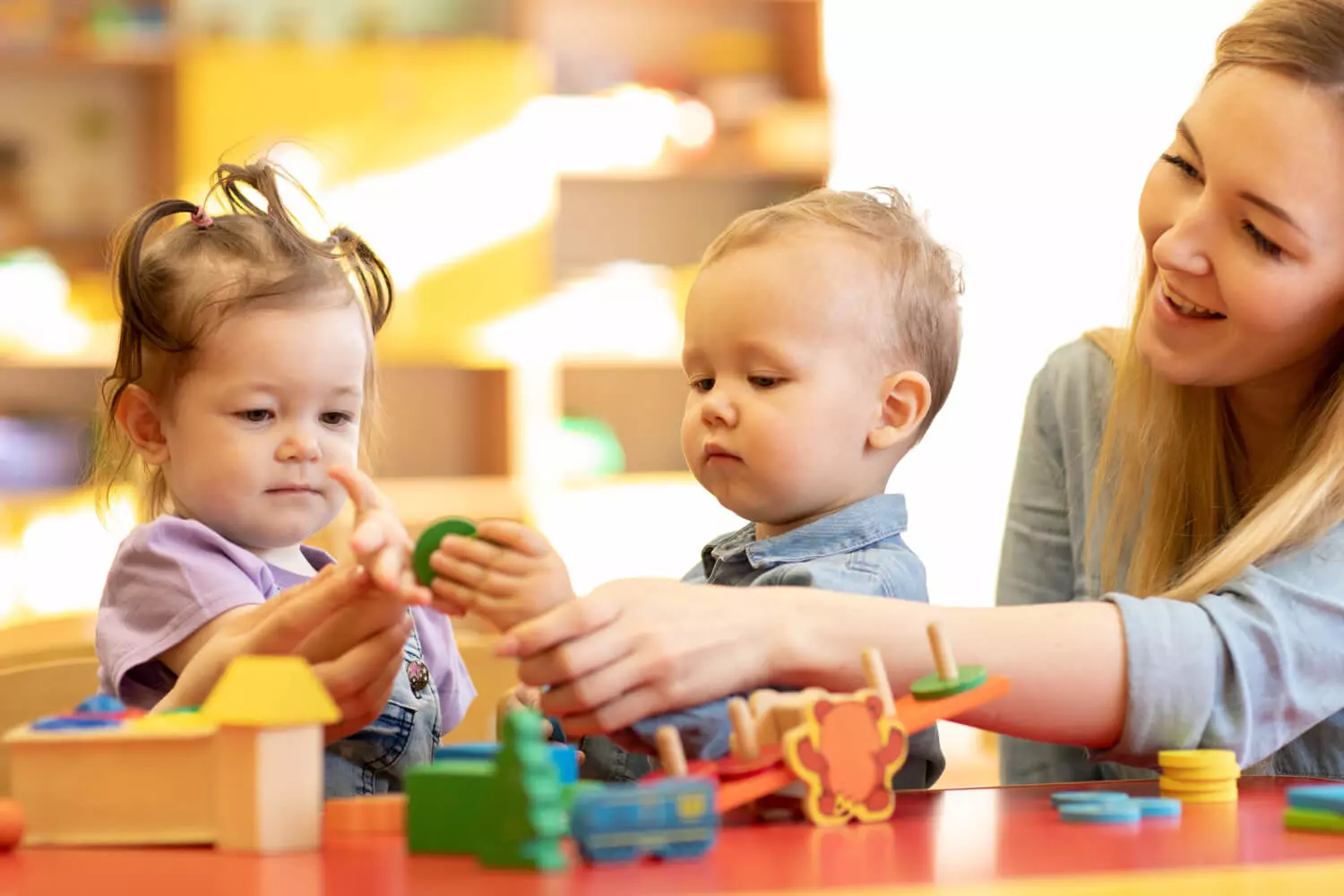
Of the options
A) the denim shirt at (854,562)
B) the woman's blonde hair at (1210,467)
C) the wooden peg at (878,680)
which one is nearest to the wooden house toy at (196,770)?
the wooden peg at (878,680)

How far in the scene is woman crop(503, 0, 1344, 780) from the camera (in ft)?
2.81

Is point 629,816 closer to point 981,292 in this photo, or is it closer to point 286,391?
point 286,391

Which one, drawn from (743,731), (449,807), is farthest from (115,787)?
(743,731)

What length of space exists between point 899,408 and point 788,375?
0.09 metres

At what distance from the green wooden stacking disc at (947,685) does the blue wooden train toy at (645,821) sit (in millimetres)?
169

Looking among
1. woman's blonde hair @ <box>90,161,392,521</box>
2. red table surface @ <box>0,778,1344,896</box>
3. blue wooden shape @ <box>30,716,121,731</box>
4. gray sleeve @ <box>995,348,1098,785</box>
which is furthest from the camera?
gray sleeve @ <box>995,348,1098,785</box>

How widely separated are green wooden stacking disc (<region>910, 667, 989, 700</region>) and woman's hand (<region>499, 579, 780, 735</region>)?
91mm

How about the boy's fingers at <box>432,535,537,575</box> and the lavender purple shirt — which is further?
the lavender purple shirt

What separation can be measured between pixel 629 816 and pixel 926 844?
0.50 feet

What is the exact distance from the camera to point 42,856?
2.37 feet

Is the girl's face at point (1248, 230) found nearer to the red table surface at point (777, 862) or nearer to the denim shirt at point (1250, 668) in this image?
the denim shirt at point (1250, 668)

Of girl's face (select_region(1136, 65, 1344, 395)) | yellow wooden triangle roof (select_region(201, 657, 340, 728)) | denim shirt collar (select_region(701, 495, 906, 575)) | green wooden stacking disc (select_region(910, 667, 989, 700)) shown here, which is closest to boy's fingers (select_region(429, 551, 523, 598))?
yellow wooden triangle roof (select_region(201, 657, 340, 728))

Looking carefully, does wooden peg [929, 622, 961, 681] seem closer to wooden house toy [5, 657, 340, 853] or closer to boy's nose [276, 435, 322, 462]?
wooden house toy [5, 657, 340, 853]

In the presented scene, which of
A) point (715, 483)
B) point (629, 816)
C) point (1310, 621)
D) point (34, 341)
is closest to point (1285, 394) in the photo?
point (1310, 621)
